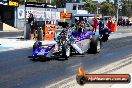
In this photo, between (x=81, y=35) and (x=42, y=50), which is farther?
(x=81, y=35)

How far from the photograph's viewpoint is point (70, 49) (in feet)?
53.0

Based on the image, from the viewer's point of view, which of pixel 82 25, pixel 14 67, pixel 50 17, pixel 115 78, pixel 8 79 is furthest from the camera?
pixel 50 17

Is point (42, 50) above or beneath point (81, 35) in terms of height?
beneath

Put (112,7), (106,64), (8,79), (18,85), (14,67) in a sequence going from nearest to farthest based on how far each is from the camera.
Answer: (18,85)
(8,79)
(14,67)
(106,64)
(112,7)

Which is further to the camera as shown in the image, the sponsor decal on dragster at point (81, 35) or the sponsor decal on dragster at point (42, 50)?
the sponsor decal on dragster at point (81, 35)

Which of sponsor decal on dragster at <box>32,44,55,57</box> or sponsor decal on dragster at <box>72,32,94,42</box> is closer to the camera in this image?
sponsor decal on dragster at <box>32,44,55,57</box>

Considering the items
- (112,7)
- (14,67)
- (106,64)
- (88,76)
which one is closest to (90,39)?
(106,64)

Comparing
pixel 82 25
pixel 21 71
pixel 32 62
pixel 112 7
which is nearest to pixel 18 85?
pixel 21 71

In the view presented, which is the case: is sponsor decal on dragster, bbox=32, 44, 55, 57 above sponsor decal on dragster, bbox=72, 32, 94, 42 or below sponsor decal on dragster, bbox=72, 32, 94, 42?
below

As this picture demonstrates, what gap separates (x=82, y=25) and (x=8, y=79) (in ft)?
24.1

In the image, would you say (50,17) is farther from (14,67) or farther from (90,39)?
(14,67)

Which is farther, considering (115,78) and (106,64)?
(106,64)

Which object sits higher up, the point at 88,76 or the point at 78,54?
the point at 88,76

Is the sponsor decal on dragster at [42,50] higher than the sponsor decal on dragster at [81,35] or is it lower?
lower
